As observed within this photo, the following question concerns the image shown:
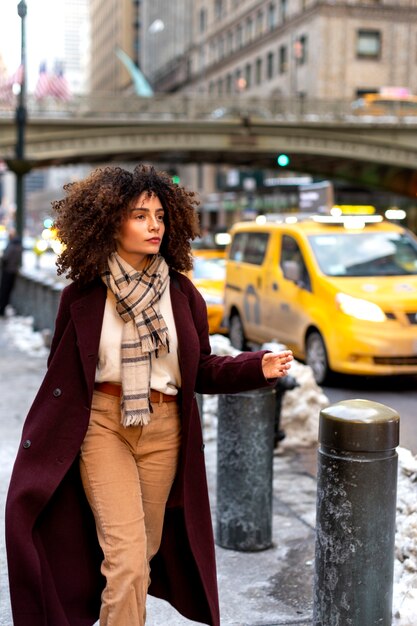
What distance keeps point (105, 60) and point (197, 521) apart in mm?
155302

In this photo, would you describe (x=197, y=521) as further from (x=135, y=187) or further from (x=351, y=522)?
(x=135, y=187)

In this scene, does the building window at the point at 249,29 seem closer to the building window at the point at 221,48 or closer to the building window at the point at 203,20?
the building window at the point at 221,48

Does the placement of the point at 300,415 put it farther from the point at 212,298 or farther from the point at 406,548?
the point at 212,298

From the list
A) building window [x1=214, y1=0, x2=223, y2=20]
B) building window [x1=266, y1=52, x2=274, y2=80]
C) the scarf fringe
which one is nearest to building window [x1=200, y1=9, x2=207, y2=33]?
building window [x1=214, y1=0, x2=223, y2=20]

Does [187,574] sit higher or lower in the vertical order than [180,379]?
lower

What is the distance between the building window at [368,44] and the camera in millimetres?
60312

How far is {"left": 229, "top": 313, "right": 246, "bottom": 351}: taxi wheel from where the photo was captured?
1294 cm

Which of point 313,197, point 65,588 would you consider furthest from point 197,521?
point 313,197

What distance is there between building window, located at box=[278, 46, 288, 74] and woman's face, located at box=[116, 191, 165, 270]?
206 ft

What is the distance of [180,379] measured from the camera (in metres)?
3.22

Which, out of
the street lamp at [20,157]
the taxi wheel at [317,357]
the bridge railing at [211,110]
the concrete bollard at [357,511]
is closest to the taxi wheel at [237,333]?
the taxi wheel at [317,357]

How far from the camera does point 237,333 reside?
13109mm

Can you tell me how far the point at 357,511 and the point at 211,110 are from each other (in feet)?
158

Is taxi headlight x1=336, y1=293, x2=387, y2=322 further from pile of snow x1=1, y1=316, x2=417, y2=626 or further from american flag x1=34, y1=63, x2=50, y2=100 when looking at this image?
american flag x1=34, y1=63, x2=50, y2=100
